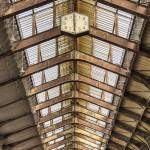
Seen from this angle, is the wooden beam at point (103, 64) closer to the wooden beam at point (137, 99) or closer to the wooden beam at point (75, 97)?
the wooden beam at point (137, 99)

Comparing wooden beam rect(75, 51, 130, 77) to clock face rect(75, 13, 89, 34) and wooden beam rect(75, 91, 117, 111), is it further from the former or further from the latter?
wooden beam rect(75, 91, 117, 111)

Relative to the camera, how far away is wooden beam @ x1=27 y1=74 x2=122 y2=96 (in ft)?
90.8

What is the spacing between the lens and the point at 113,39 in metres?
20.8

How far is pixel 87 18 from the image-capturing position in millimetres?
19938

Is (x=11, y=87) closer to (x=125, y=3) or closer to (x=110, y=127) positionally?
(x=125, y=3)

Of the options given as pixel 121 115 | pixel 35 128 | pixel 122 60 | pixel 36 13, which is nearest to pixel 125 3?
pixel 36 13

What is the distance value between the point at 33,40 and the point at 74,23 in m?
2.58

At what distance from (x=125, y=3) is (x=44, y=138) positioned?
91.0 feet

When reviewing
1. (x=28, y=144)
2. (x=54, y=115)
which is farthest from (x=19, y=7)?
(x=28, y=144)

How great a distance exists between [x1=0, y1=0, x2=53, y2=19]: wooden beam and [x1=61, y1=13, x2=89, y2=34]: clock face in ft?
7.47

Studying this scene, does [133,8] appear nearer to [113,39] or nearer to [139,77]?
[113,39]

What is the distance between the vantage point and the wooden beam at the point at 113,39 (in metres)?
20.7

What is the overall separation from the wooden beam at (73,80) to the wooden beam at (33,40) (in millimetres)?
7121

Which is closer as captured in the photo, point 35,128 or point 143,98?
point 143,98
